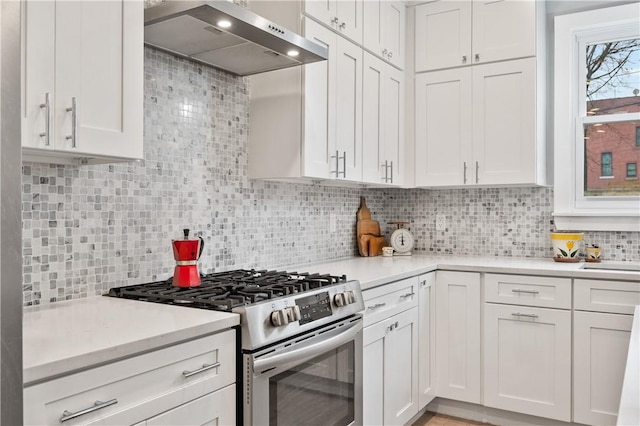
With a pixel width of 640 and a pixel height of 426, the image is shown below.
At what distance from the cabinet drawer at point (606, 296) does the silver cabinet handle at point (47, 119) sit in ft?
8.59

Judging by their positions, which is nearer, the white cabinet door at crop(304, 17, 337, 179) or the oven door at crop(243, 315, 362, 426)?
the oven door at crop(243, 315, 362, 426)

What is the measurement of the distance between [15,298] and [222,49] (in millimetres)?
1535

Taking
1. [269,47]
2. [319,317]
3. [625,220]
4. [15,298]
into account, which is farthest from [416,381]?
[15,298]

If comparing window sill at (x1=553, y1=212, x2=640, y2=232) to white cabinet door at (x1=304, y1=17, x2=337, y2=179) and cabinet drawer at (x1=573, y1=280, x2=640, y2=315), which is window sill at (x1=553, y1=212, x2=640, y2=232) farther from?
white cabinet door at (x1=304, y1=17, x2=337, y2=179)

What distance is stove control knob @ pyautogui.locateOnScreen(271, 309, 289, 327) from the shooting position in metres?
1.71

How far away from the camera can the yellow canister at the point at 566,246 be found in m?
3.21

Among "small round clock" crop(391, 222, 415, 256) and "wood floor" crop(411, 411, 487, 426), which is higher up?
"small round clock" crop(391, 222, 415, 256)

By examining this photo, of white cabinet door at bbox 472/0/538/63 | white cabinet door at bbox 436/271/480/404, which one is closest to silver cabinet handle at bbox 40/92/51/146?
white cabinet door at bbox 436/271/480/404

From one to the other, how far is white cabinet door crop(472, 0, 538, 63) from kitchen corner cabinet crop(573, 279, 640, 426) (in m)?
1.49

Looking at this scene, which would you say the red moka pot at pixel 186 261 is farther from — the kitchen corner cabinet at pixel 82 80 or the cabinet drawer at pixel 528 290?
the cabinet drawer at pixel 528 290

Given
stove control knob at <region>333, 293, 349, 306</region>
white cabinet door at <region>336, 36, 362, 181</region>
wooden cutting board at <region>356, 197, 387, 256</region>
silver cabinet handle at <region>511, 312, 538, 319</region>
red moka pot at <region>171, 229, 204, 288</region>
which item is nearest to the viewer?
red moka pot at <region>171, 229, 204, 288</region>

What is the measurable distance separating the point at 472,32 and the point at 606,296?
72.1 inches

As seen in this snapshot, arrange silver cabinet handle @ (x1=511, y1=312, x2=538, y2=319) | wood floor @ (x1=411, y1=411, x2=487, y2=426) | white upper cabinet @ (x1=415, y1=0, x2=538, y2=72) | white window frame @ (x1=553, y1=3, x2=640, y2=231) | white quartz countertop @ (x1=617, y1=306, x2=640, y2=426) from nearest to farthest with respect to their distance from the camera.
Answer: white quartz countertop @ (x1=617, y1=306, x2=640, y2=426), silver cabinet handle @ (x1=511, y1=312, x2=538, y2=319), wood floor @ (x1=411, y1=411, x2=487, y2=426), white upper cabinet @ (x1=415, y1=0, x2=538, y2=72), white window frame @ (x1=553, y1=3, x2=640, y2=231)

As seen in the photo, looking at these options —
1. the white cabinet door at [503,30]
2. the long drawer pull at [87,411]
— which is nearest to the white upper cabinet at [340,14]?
the white cabinet door at [503,30]
